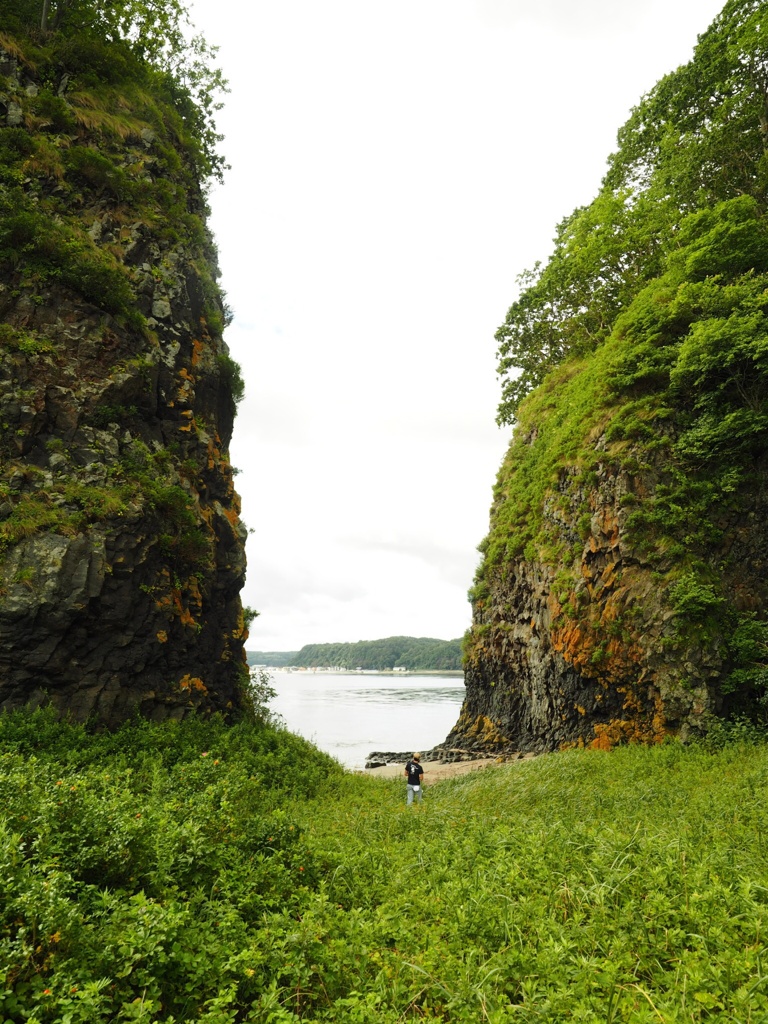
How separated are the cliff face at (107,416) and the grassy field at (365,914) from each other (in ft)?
12.4

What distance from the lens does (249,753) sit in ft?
40.3

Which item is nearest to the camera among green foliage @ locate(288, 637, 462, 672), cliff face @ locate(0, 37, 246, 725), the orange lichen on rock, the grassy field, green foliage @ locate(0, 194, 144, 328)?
the grassy field

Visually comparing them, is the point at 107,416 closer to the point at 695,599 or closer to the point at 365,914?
the point at 365,914

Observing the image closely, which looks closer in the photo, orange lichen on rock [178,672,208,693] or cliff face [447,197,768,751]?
orange lichen on rock [178,672,208,693]

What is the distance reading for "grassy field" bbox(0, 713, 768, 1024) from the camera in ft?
11.1

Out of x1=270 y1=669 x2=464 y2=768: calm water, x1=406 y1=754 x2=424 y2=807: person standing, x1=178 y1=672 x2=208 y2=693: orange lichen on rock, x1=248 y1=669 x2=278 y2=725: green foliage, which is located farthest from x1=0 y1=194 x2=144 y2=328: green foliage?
x1=270 y1=669 x2=464 y2=768: calm water

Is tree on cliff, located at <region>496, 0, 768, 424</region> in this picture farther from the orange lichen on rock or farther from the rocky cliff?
the orange lichen on rock

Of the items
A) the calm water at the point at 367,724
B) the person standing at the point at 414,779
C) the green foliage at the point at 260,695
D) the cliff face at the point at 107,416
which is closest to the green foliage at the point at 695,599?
the person standing at the point at 414,779

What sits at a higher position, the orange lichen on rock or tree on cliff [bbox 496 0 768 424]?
tree on cliff [bbox 496 0 768 424]

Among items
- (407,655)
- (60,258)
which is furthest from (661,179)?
(407,655)

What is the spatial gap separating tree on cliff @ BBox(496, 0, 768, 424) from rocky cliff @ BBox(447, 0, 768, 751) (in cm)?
8

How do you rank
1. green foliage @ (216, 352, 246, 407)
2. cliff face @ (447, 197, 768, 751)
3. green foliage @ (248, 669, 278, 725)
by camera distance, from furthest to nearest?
green foliage @ (216, 352, 246, 407), green foliage @ (248, 669, 278, 725), cliff face @ (447, 197, 768, 751)

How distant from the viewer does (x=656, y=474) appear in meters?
17.4

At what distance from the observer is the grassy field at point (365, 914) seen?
3.40 m
